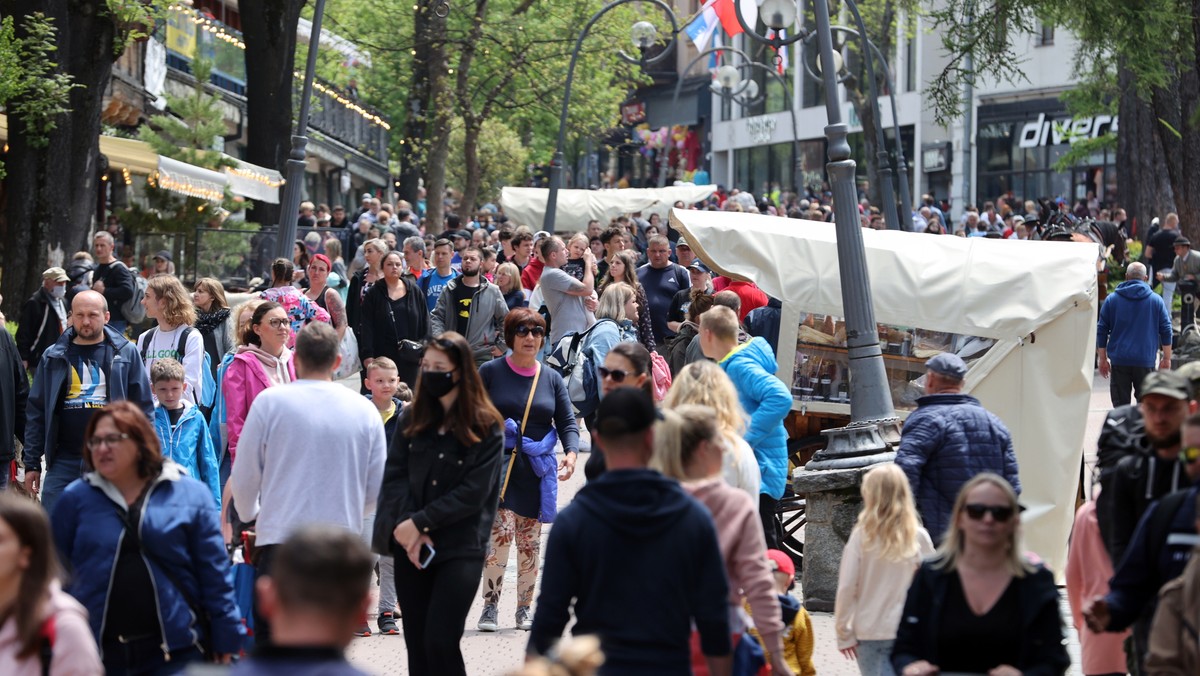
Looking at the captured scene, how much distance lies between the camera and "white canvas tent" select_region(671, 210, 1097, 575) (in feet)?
34.4

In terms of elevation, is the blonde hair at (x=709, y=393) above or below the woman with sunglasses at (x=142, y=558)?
above

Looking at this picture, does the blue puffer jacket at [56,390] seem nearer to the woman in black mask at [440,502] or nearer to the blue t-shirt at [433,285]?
the woman in black mask at [440,502]

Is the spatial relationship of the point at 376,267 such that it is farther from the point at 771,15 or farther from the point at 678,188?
the point at 678,188

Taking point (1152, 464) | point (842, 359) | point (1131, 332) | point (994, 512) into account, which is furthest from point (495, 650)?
point (1131, 332)

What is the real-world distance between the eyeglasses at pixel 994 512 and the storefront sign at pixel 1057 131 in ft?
141

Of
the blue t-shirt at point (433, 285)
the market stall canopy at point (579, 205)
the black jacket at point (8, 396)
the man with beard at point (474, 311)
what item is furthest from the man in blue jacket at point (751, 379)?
the market stall canopy at point (579, 205)

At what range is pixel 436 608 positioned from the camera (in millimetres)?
6547

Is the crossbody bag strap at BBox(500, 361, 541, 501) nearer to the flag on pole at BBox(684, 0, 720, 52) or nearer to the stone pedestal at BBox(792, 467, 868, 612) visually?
the stone pedestal at BBox(792, 467, 868, 612)

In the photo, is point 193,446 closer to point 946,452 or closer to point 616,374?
point 616,374

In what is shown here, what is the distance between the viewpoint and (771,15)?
2177cm

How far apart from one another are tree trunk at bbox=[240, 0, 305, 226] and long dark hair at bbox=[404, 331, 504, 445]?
18302 millimetres

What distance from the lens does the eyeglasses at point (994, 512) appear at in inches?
196

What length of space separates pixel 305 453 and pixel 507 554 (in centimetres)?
280

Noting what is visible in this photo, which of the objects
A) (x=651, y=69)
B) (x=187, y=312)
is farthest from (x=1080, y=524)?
(x=651, y=69)
